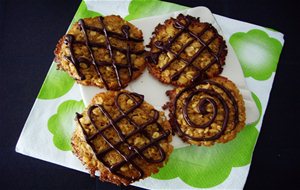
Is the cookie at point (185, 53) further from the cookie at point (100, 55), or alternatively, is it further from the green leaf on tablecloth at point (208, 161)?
the green leaf on tablecloth at point (208, 161)

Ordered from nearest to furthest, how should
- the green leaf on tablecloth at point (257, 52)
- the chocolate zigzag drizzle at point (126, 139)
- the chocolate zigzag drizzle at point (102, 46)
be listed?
1. the chocolate zigzag drizzle at point (126, 139)
2. the chocolate zigzag drizzle at point (102, 46)
3. the green leaf on tablecloth at point (257, 52)

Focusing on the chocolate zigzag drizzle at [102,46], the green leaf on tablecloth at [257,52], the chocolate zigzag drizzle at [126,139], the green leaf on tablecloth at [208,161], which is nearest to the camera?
the chocolate zigzag drizzle at [126,139]

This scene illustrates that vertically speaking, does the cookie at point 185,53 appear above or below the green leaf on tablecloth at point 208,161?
above

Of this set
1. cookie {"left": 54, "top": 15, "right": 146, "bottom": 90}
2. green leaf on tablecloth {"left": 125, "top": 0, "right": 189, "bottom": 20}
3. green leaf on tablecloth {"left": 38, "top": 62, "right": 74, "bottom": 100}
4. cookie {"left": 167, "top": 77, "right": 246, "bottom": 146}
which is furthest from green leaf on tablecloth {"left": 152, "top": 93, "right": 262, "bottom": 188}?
green leaf on tablecloth {"left": 125, "top": 0, "right": 189, "bottom": 20}

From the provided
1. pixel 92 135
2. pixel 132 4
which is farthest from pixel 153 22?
pixel 92 135

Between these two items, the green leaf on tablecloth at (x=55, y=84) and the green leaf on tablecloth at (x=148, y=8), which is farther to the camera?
the green leaf on tablecloth at (x=148, y=8)

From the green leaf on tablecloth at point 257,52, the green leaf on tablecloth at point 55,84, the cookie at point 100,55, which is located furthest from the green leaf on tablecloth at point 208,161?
the green leaf on tablecloth at point 55,84

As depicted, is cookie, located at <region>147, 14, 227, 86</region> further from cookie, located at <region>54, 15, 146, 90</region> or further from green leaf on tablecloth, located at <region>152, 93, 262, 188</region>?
green leaf on tablecloth, located at <region>152, 93, 262, 188</region>
